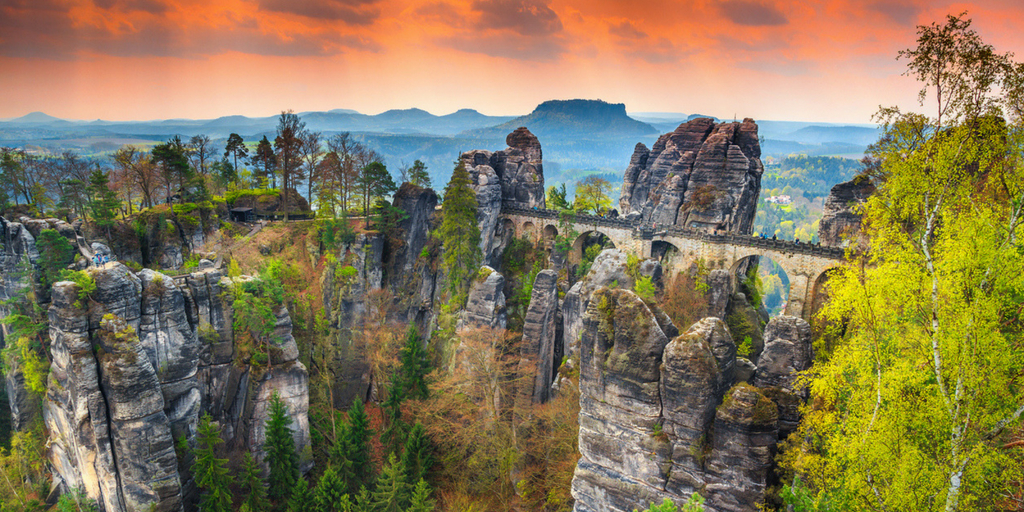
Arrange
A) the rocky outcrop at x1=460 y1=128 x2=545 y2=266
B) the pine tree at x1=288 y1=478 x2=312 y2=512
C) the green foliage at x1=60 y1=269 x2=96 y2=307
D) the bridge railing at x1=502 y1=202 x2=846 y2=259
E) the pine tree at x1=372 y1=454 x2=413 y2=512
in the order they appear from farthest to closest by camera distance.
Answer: the rocky outcrop at x1=460 y1=128 x2=545 y2=266 → the bridge railing at x1=502 y1=202 x2=846 y2=259 → the pine tree at x1=288 y1=478 x2=312 y2=512 → the pine tree at x1=372 y1=454 x2=413 y2=512 → the green foliage at x1=60 y1=269 x2=96 y2=307

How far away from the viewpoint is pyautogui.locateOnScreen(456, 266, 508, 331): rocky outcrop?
3778cm

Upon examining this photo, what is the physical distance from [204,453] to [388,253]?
73.4 ft

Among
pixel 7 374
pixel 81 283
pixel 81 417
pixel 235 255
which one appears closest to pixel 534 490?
pixel 81 417

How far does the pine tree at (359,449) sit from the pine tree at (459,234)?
527 inches

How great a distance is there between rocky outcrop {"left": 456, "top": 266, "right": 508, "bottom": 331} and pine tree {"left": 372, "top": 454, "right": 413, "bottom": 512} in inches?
520

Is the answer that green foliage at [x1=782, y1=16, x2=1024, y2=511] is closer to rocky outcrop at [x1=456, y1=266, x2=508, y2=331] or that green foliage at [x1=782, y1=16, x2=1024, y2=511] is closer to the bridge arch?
rocky outcrop at [x1=456, y1=266, x2=508, y2=331]

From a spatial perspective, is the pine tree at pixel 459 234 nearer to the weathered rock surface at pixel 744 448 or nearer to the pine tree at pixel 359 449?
the pine tree at pixel 359 449

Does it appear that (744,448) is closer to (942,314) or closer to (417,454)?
(942,314)

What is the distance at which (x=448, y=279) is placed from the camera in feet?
141

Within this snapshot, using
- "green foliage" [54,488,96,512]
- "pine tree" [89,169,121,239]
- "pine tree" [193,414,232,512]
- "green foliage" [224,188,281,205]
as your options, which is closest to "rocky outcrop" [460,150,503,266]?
"green foliage" [224,188,281,205]

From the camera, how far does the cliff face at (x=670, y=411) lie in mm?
15078

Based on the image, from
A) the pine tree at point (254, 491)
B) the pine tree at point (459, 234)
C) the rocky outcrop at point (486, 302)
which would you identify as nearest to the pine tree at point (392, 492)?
the pine tree at point (254, 491)

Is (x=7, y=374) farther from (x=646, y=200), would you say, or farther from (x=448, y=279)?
(x=646, y=200)

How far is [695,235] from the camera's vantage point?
140ft
